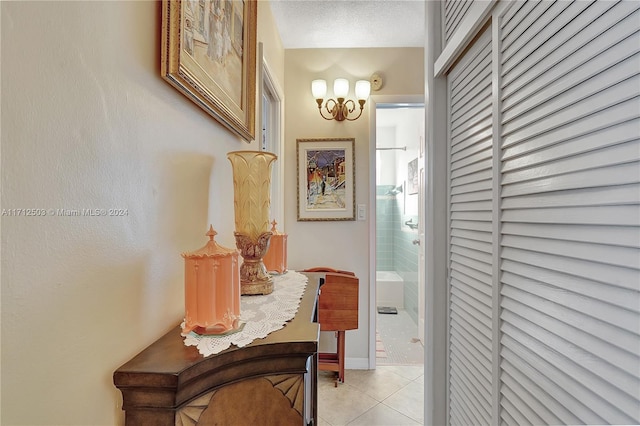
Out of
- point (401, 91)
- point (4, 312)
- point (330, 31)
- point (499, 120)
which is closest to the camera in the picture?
point (4, 312)

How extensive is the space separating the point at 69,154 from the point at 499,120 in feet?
3.42

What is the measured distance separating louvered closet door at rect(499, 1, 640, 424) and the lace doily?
620 millimetres

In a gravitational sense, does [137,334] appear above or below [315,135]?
below

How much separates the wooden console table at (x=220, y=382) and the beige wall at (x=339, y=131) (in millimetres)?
1881

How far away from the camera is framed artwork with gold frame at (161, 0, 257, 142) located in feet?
2.46

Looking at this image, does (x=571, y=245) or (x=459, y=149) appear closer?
(x=571, y=245)

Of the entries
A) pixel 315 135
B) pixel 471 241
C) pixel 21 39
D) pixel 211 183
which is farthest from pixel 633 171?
pixel 315 135

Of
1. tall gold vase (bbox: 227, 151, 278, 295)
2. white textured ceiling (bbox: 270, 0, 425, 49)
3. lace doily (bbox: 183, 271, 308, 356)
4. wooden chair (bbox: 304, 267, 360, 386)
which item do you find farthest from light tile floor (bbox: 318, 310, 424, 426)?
white textured ceiling (bbox: 270, 0, 425, 49)

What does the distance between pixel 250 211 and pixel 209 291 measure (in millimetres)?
397

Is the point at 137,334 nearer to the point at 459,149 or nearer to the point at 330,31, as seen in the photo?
the point at 459,149

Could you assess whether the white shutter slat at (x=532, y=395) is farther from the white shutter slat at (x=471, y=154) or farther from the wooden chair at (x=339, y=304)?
the wooden chair at (x=339, y=304)

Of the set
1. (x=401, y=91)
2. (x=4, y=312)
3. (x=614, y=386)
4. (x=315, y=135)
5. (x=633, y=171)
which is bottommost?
(x=614, y=386)

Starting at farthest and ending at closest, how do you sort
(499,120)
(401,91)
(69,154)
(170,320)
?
1. (401,91)
2. (499,120)
3. (170,320)
4. (69,154)

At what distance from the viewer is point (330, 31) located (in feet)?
7.75
